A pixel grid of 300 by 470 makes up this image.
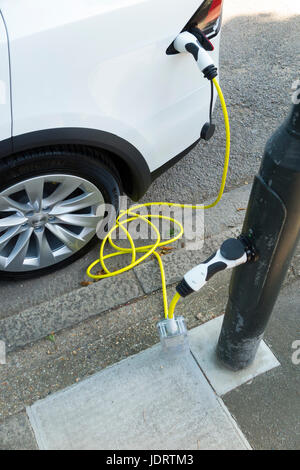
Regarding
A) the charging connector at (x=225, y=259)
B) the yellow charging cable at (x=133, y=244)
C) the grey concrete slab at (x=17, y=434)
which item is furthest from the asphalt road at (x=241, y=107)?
the charging connector at (x=225, y=259)

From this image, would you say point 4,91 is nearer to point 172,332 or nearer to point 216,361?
point 172,332

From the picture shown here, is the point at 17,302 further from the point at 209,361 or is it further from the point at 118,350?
the point at 209,361

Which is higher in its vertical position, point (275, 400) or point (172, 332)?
point (172, 332)

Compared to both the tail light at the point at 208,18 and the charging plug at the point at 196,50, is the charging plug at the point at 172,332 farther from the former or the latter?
the tail light at the point at 208,18

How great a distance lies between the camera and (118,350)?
217 centimetres

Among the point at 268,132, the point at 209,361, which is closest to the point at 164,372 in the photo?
the point at 209,361

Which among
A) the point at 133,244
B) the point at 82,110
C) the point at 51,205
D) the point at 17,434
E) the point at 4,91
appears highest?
the point at 4,91

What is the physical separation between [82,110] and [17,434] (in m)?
1.41

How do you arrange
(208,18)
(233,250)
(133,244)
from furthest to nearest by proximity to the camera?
(133,244)
(208,18)
(233,250)

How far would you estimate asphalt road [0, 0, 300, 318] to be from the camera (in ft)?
8.31

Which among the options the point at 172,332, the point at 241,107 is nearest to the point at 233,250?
the point at 172,332

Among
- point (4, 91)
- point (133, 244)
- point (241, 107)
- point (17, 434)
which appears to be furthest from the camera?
point (241, 107)

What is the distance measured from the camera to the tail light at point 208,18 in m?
2.13

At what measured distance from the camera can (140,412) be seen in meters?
1.96
